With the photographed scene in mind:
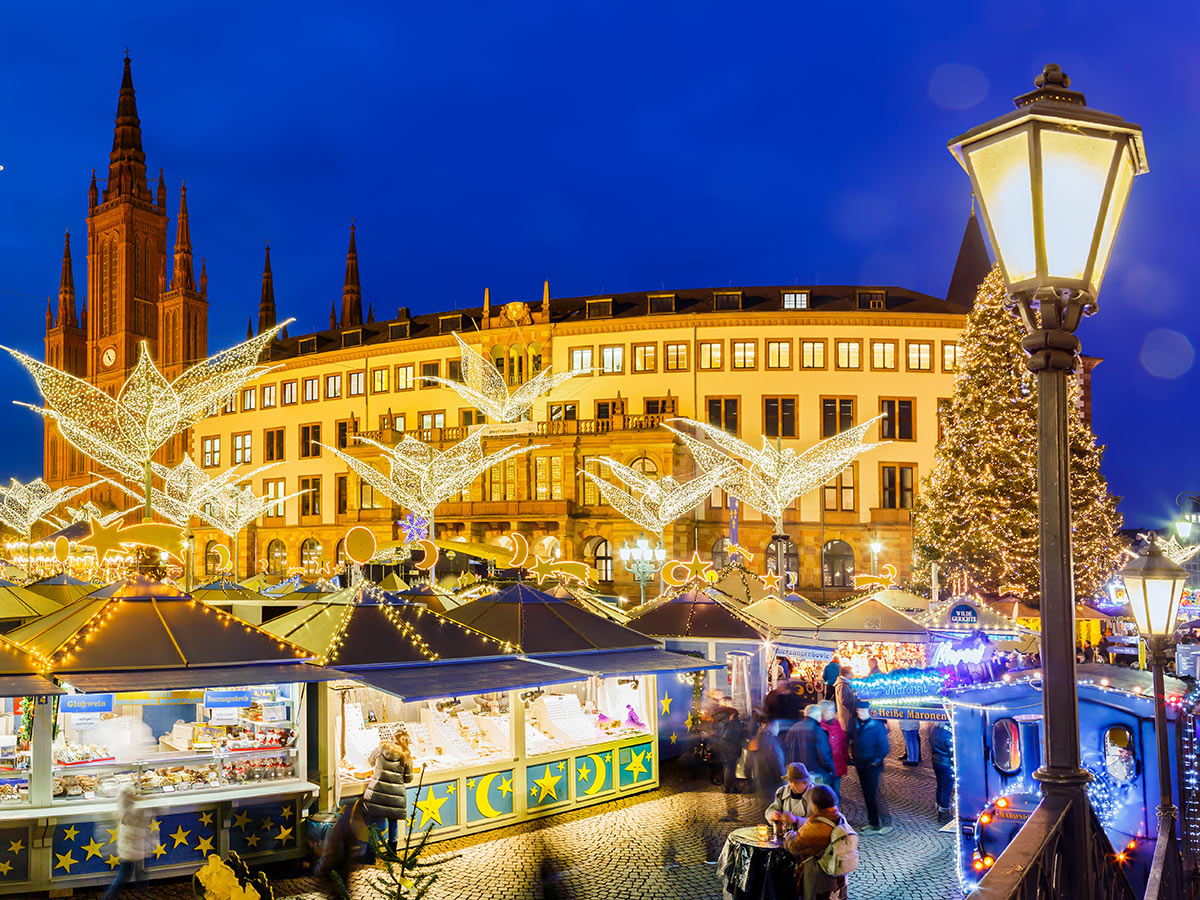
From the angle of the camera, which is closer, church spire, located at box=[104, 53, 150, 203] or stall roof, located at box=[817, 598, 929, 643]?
stall roof, located at box=[817, 598, 929, 643]

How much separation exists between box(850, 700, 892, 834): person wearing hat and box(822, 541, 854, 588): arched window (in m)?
38.8

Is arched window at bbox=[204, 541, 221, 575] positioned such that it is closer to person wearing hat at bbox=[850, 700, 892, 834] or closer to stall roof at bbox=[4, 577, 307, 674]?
stall roof at bbox=[4, 577, 307, 674]

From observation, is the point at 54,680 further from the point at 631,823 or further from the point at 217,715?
the point at 631,823

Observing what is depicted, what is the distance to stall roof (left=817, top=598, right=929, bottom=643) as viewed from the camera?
22.0 metres

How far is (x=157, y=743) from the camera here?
12.9 metres

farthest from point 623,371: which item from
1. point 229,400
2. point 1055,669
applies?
point 1055,669

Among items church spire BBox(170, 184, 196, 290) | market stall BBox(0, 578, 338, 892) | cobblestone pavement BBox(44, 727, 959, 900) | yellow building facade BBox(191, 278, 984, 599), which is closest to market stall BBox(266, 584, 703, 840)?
cobblestone pavement BBox(44, 727, 959, 900)

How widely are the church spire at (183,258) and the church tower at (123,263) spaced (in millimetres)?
3042

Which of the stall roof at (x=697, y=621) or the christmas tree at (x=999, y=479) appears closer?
the stall roof at (x=697, y=621)

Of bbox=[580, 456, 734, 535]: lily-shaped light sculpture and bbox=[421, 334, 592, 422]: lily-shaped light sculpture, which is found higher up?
bbox=[421, 334, 592, 422]: lily-shaped light sculpture

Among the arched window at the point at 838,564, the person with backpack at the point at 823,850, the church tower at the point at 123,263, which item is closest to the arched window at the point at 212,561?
the church tower at the point at 123,263

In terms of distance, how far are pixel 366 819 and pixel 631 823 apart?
390 cm

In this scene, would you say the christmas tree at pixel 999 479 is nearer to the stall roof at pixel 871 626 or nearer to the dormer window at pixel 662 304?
the stall roof at pixel 871 626

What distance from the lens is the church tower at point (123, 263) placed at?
8800cm
